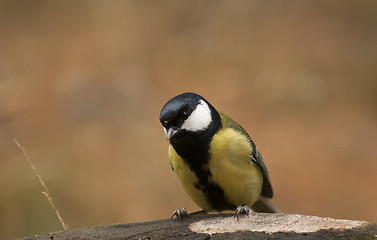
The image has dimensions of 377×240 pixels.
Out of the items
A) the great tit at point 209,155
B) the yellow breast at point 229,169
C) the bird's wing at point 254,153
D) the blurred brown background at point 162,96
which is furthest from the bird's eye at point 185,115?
the blurred brown background at point 162,96

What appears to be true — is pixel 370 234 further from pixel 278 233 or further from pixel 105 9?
pixel 105 9

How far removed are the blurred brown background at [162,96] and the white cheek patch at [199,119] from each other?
272 centimetres

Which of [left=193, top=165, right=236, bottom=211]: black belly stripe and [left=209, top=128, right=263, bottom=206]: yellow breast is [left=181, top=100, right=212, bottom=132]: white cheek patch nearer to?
[left=209, top=128, right=263, bottom=206]: yellow breast

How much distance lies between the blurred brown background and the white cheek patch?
272cm

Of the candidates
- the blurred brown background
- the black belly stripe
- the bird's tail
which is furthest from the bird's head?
the blurred brown background

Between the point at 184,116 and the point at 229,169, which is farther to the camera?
the point at 229,169

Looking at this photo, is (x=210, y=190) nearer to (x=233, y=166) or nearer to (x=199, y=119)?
(x=233, y=166)

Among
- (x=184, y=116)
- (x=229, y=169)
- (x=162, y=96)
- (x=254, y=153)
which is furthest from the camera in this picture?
(x=162, y=96)

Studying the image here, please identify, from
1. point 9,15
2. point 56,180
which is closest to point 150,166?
point 56,180

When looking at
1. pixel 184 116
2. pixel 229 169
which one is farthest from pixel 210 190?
pixel 184 116

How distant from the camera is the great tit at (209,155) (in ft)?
10.5

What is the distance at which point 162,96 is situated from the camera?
8.24 meters

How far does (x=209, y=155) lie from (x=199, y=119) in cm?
25

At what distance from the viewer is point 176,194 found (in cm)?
672
